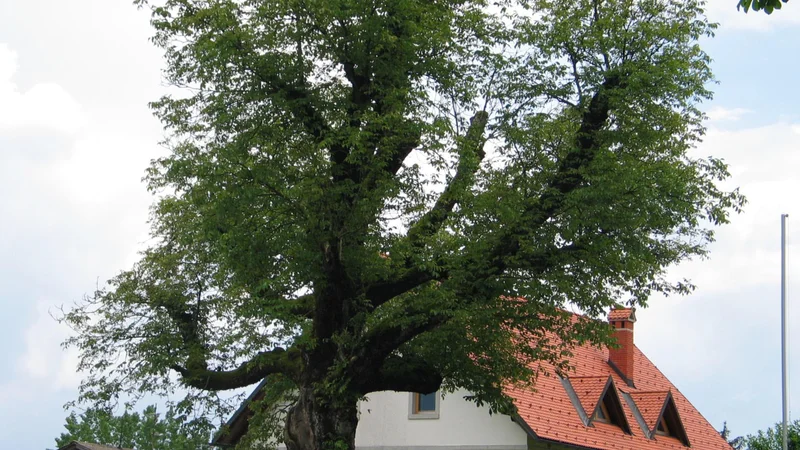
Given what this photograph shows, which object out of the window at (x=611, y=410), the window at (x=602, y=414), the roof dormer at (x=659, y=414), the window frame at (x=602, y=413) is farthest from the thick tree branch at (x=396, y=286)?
the roof dormer at (x=659, y=414)

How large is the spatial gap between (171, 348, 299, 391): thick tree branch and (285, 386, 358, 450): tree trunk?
4.23 feet

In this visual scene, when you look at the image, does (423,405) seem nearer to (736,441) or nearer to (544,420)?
(544,420)

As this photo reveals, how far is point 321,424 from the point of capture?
752 inches

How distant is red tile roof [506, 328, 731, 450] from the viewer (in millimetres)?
25969

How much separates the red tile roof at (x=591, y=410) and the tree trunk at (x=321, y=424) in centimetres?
430

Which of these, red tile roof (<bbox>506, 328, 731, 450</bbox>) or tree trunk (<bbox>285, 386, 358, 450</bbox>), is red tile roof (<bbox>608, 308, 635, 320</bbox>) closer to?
red tile roof (<bbox>506, 328, 731, 450</bbox>)

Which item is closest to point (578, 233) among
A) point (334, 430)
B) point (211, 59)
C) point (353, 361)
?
point (353, 361)

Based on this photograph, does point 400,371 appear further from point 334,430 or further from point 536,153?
point 536,153

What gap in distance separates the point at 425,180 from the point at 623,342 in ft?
59.2

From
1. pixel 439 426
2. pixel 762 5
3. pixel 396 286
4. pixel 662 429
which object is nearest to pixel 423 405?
pixel 439 426

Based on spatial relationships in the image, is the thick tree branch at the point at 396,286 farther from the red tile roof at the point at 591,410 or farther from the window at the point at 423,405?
the window at the point at 423,405

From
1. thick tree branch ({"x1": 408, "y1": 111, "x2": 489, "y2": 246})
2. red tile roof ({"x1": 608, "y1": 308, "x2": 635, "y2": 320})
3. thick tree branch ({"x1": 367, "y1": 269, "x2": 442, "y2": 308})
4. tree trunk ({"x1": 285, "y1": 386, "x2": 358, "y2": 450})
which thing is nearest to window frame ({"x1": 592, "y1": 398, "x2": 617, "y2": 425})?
red tile roof ({"x1": 608, "y1": 308, "x2": 635, "y2": 320})

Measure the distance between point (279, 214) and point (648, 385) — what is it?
2178 cm

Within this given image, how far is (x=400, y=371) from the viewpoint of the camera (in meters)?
20.0
